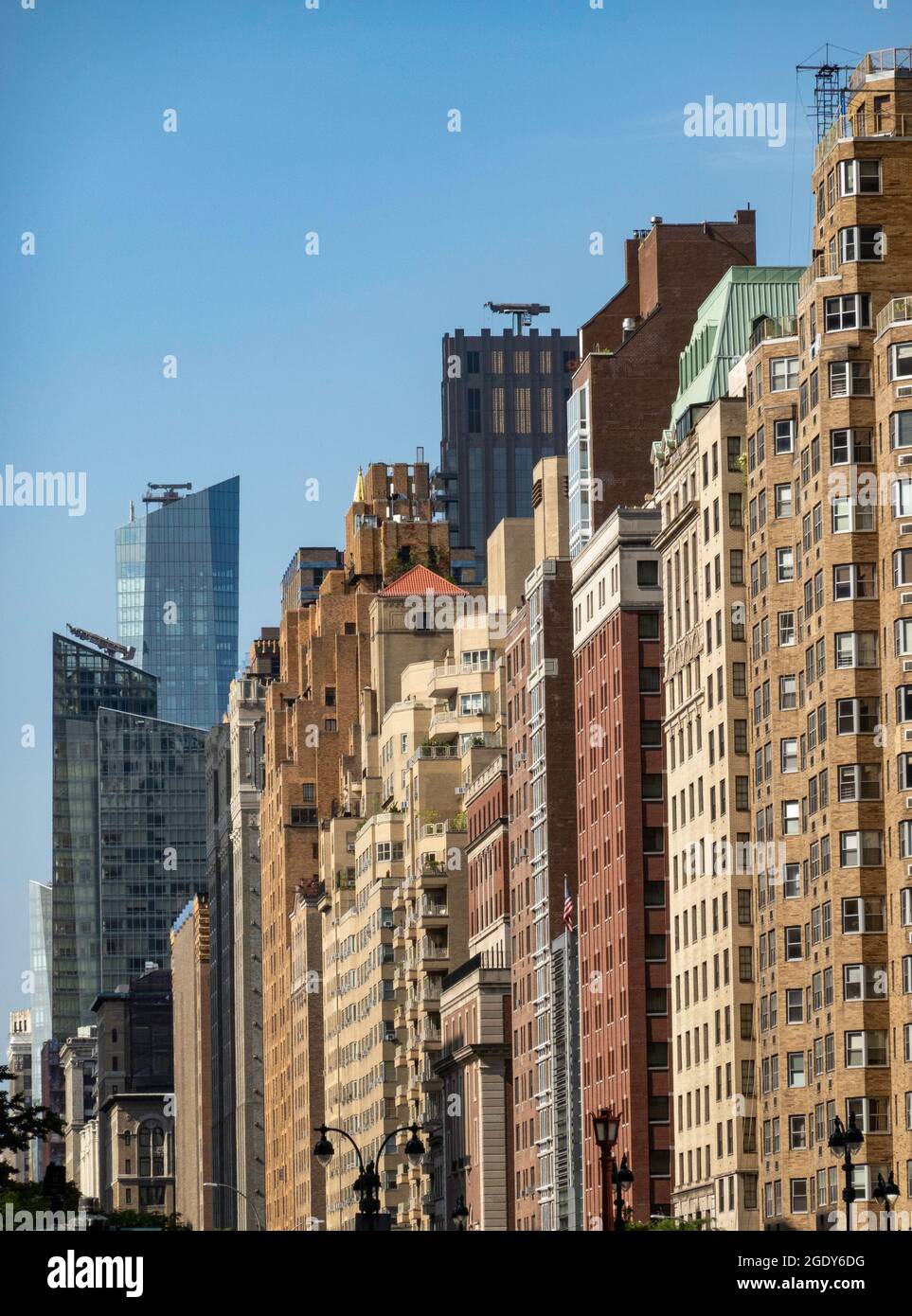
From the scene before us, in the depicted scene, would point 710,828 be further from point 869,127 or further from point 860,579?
point 869,127

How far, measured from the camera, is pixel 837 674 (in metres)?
106

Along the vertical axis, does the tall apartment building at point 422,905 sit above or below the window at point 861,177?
below

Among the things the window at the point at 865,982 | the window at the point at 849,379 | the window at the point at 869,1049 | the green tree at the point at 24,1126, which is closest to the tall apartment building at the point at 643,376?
the window at the point at 849,379

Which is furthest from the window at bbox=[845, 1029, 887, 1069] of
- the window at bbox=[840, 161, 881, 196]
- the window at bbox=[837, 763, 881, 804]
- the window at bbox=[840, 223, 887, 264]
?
the window at bbox=[840, 161, 881, 196]

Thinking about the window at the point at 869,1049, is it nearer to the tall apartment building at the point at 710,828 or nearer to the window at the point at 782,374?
the tall apartment building at the point at 710,828

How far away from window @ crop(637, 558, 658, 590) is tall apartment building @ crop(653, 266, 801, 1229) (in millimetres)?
3782

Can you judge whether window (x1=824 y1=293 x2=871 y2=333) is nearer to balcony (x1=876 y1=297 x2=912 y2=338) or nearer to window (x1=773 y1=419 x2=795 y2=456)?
balcony (x1=876 y1=297 x2=912 y2=338)

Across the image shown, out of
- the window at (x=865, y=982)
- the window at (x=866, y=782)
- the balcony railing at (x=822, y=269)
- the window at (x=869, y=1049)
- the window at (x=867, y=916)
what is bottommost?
the window at (x=869, y=1049)

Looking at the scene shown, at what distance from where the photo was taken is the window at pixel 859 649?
106188 mm

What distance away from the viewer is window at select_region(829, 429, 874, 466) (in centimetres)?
10781

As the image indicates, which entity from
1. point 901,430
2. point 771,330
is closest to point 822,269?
point 771,330

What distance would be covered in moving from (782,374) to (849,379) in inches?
292

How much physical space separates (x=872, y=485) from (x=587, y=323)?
178 ft

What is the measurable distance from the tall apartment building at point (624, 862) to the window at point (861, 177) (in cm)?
2825
